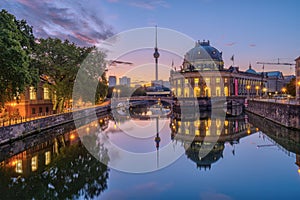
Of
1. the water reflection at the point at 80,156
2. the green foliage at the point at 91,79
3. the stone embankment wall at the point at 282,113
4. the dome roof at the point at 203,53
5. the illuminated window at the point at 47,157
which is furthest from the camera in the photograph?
the dome roof at the point at 203,53

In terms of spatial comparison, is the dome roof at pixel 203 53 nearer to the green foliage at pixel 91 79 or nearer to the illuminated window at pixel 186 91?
the illuminated window at pixel 186 91

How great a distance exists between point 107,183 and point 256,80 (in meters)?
131

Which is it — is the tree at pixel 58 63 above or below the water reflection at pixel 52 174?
above

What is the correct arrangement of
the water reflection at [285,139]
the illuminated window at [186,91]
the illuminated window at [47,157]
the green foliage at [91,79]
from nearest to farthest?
1. the illuminated window at [47,157]
2. the water reflection at [285,139]
3. the green foliage at [91,79]
4. the illuminated window at [186,91]

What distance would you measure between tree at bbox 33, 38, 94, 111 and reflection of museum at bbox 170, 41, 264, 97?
71865 millimetres

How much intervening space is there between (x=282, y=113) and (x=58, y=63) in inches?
1237

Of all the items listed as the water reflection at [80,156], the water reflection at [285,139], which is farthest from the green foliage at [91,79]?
the water reflection at [285,139]

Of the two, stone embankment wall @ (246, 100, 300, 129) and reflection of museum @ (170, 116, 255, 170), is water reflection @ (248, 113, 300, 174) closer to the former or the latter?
stone embankment wall @ (246, 100, 300, 129)

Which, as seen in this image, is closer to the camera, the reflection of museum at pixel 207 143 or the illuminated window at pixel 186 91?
the reflection of museum at pixel 207 143

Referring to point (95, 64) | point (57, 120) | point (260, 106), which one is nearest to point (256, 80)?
point (260, 106)

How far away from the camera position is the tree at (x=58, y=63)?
3884cm

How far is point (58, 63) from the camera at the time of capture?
40719 mm

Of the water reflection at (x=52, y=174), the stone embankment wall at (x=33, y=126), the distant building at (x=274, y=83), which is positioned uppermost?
the distant building at (x=274, y=83)

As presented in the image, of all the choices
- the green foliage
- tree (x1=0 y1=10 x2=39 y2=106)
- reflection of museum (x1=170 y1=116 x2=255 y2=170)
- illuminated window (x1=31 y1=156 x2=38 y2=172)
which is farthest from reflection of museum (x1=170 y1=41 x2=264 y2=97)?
illuminated window (x1=31 y1=156 x2=38 y2=172)
